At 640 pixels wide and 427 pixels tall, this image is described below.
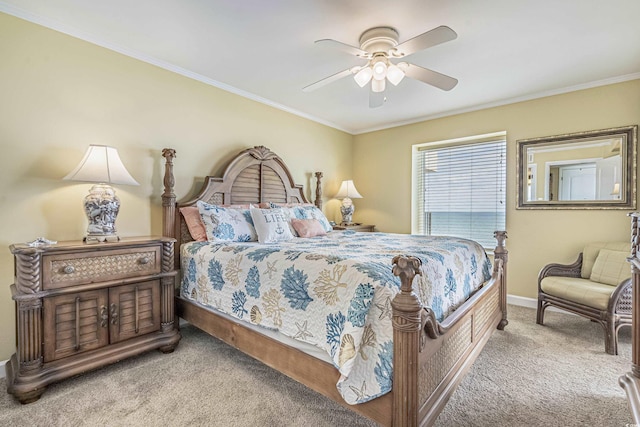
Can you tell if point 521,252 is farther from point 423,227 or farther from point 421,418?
point 421,418

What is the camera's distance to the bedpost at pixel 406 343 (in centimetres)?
118

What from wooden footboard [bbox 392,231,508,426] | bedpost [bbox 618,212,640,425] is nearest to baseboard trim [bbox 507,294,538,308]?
wooden footboard [bbox 392,231,508,426]

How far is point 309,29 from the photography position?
2.22 meters

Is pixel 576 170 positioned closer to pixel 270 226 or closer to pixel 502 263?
pixel 502 263

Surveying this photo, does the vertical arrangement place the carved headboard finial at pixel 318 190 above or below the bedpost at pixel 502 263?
above

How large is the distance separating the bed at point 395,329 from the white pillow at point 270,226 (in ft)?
1.57

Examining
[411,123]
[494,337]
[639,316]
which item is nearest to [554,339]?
[494,337]

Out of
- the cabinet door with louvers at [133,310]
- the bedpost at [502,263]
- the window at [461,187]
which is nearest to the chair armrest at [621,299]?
the bedpost at [502,263]

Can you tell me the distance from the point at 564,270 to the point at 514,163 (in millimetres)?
1369

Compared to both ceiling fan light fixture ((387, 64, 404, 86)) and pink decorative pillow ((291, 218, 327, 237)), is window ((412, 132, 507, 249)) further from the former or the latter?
ceiling fan light fixture ((387, 64, 404, 86))

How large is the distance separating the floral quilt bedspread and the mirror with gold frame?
5.77ft

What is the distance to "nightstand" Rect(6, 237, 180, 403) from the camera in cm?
174

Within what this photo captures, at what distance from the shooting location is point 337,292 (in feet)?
4.78

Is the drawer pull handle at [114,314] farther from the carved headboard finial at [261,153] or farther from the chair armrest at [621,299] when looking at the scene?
the chair armrest at [621,299]
